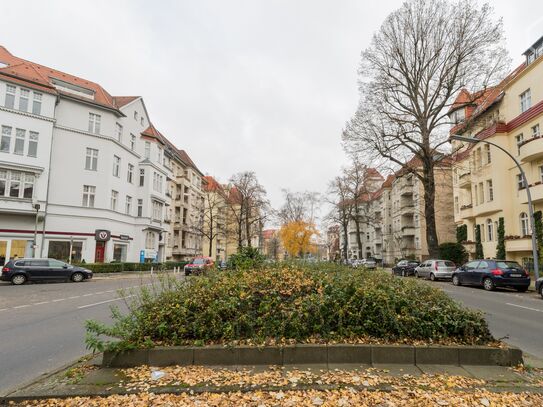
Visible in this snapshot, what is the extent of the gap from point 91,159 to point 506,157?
36.5 m

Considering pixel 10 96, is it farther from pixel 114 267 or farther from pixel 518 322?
pixel 518 322

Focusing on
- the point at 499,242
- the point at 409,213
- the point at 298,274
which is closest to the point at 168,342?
the point at 298,274

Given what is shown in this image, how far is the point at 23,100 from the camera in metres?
29.4

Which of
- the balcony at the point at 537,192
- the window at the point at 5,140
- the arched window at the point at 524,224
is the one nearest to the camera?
the balcony at the point at 537,192

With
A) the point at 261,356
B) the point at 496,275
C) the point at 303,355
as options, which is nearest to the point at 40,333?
the point at 261,356

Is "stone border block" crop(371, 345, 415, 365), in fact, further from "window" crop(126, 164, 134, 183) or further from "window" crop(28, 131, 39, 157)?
"window" crop(126, 164, 134, 183)

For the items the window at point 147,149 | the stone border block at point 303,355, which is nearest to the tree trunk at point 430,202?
the stone border block at point 303,355

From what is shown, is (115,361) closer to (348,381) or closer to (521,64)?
(348,381)

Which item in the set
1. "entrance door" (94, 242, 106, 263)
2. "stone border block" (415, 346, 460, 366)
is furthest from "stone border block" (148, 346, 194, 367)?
"entrance door" (94, 242, 106, 263)

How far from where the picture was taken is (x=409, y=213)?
186 feet

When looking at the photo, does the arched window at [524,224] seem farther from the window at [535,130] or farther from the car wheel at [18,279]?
the car wheel at [18,279]

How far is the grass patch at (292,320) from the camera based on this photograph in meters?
5.23

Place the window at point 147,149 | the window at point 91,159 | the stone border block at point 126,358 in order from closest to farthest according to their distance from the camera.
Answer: the stone border block at point 126,358 < the window at point 91,159 < the window at point 147,149

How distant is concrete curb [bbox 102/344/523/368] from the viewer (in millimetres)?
4887
